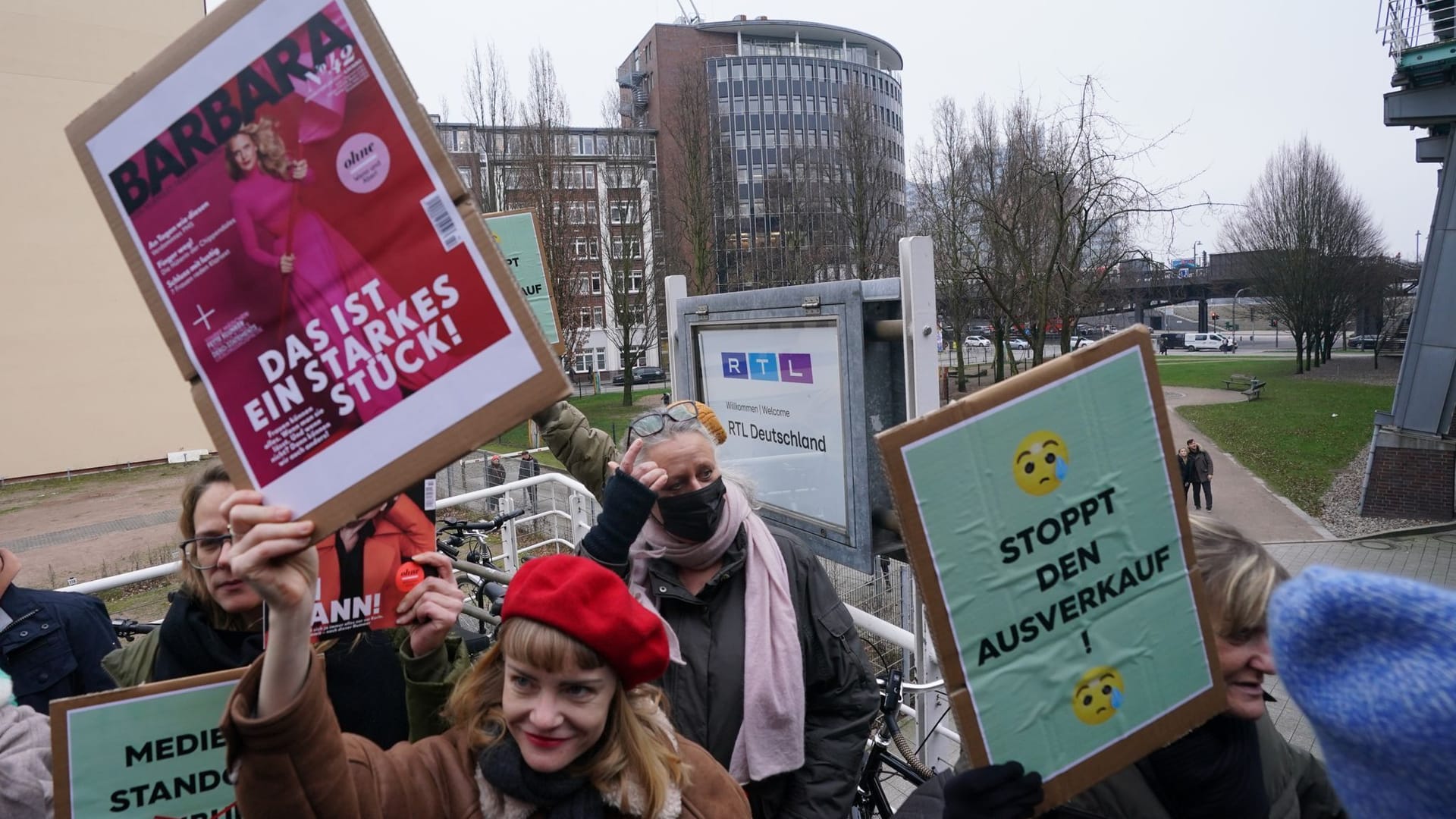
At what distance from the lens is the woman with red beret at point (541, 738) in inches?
55.4

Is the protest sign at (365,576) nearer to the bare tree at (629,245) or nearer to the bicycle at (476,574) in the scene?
the bicycle at (476,574)

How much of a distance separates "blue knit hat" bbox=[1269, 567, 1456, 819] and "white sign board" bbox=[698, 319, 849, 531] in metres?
2.73

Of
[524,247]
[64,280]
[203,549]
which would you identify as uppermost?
[64,280]

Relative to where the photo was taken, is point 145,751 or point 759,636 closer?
point 145,751

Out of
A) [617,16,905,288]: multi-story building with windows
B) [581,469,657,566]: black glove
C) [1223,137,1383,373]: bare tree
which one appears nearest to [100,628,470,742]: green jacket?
[581,469,657,566]: black glove

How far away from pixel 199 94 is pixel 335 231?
32 cm

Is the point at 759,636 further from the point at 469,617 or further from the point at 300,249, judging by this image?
the point at 469,617

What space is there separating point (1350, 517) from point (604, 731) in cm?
1745

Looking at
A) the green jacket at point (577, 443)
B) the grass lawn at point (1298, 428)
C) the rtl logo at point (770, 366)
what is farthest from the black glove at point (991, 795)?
the grass lawn at point (1298, 428)

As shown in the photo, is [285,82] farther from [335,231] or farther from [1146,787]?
[1146,787]

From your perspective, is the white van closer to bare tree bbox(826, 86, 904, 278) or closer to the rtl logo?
bare tree bbox(826, 86, 904, 278)

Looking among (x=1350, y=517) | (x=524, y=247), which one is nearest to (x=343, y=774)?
(x=524, y=247)

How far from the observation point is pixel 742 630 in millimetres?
2521

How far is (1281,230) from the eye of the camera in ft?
135
